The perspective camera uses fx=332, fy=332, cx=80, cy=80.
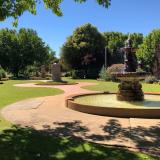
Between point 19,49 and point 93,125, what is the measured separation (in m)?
56.1

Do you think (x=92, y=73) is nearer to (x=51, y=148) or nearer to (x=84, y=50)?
(x=84, y=50)

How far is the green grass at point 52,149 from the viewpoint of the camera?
7547 millimetres

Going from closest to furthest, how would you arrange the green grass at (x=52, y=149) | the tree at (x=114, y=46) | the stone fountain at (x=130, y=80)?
1. the green grass at (x=52, y=149)
2. the stone fountain at (x=130, y=80)
3. the tree at (x=114, y=46)

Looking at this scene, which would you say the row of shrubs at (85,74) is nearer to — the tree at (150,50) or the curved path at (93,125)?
the tree at (150,50)

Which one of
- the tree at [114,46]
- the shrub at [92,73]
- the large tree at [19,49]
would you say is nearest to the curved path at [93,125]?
the shrub at [92,73]

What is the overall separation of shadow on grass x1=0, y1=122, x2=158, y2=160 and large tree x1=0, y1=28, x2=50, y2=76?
55.6 meters

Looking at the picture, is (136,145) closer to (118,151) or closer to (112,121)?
(118,151)

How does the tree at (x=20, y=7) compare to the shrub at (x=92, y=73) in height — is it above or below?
above

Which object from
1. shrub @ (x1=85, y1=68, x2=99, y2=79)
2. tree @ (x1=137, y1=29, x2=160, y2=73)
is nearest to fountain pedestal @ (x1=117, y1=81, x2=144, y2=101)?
tree @ (x1=137, y1=29, x2=160, y2=73)

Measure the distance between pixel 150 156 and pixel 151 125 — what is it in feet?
10.8

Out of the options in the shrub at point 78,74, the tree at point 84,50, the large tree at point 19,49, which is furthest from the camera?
the large tree at point 19,49

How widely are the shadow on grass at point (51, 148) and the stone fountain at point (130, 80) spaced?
549 cm

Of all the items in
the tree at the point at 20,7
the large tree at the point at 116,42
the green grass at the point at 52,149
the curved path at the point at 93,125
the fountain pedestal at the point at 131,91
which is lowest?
the green grass at the point at 52,149

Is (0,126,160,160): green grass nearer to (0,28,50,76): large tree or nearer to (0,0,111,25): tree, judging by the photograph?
(0,0,111,25): tree
